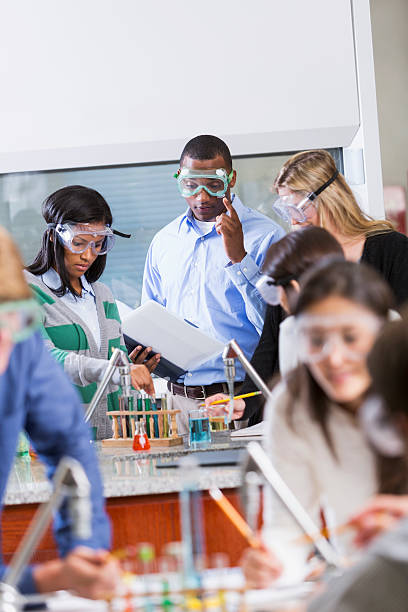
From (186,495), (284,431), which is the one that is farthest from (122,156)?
(186,495)

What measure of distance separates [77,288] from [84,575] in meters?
1.99

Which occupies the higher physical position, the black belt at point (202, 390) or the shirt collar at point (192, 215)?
the shirt collar at point (192, 215)

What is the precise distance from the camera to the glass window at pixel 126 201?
13.4ft

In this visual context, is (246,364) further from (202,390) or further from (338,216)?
(202,390)

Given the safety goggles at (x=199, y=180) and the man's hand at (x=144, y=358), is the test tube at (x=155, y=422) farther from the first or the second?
the safety goggles at (x=199, y=180)

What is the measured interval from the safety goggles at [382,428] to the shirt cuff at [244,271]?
2225mm

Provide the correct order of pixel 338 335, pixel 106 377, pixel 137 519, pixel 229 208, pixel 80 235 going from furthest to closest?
1. pixel 229 208
2. pixel 80 235
3. pixel 106 377
4. pixel 137 519
5. pixel 338 335

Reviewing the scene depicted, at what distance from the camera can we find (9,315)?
1119mm

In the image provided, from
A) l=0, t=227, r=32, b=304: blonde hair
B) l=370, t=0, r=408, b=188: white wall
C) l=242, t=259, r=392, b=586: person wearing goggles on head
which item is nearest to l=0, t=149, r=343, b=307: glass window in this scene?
l=370, t=0, r=408, b=188: white wall

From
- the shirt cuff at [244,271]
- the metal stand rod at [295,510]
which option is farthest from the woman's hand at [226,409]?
the metal stand rod at [295,510]

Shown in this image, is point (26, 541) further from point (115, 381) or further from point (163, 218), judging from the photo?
point (163, 218)

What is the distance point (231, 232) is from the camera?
10.3 ft

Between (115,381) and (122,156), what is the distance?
156cm

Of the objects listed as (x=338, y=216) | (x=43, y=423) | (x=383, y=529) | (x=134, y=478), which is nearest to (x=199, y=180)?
(x=338, y=216)
